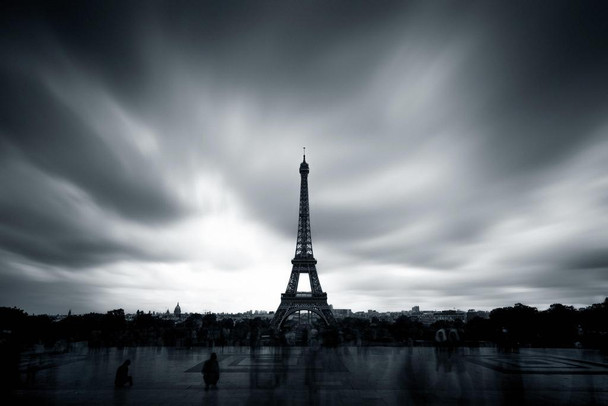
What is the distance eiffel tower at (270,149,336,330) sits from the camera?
80.4m

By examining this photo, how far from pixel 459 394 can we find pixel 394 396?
3.03m

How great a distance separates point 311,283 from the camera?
85.8 metres

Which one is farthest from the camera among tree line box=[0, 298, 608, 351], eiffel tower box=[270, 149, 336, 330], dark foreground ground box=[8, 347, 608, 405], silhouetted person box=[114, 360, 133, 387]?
eiffel tower box=[270, 149, 336, 330]

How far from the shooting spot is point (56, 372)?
2194 cm

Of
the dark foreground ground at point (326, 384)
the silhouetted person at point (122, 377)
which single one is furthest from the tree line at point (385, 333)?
the silhouetted person at point (122, 377)

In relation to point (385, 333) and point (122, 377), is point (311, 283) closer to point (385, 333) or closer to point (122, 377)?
point (385, 333)

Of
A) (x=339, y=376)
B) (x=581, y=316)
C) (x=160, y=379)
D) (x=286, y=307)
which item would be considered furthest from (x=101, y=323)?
(x=581, y=316)

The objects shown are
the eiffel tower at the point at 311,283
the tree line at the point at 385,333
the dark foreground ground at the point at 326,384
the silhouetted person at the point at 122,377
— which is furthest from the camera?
the eiffel tower at the point at 311,283

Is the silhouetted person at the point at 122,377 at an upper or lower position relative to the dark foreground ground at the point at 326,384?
upper

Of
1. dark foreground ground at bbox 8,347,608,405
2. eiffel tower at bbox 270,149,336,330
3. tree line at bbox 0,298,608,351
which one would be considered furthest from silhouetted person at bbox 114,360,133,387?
eiffel tower at bbox 270,149,336,330

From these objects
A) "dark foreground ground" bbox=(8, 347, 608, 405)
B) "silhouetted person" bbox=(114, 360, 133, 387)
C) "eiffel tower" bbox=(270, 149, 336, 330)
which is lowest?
"dark foreground ground" bbox=(8, 347, 608, 405)

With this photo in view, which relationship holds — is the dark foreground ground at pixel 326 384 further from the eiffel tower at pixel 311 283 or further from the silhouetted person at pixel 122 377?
the eiffel tower at pixel 311 283

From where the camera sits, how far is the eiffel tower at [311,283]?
3164 inches

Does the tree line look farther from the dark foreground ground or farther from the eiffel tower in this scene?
the dark foreground ground
